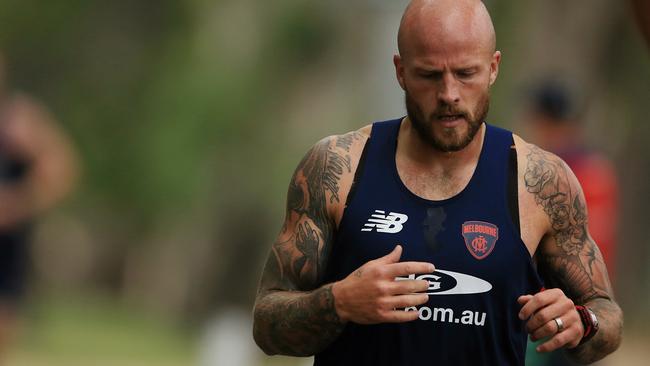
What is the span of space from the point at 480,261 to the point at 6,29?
76.2 ft

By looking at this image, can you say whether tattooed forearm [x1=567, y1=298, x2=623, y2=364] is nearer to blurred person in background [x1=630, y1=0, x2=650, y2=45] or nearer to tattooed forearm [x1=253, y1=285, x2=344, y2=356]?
tattooed forearm [x1=253, y1=285, x2=344, y2=356]

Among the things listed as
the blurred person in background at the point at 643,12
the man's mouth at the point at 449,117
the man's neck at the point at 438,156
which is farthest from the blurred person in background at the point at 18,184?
the blurred person in background at the point at 643,12

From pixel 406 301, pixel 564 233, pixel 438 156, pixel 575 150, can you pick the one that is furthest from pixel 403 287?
pixel 575 150

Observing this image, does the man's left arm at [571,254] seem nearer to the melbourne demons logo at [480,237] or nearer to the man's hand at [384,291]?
the melbourne demons logo at [480,237]

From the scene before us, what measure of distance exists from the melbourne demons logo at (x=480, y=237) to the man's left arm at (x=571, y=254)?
0.73 ft

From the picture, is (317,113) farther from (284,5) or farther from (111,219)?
(111,219)

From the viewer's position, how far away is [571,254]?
5465 mm

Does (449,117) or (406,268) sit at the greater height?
(449,117)

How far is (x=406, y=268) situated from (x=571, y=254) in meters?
0.86

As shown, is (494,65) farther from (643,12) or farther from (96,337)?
(96,337)

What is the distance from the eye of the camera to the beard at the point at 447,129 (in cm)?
523

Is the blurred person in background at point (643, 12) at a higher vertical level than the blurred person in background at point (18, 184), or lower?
higher

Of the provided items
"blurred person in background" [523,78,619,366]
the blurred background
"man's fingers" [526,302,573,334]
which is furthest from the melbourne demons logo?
the blurred background

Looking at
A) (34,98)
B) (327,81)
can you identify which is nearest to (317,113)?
(327,81)
